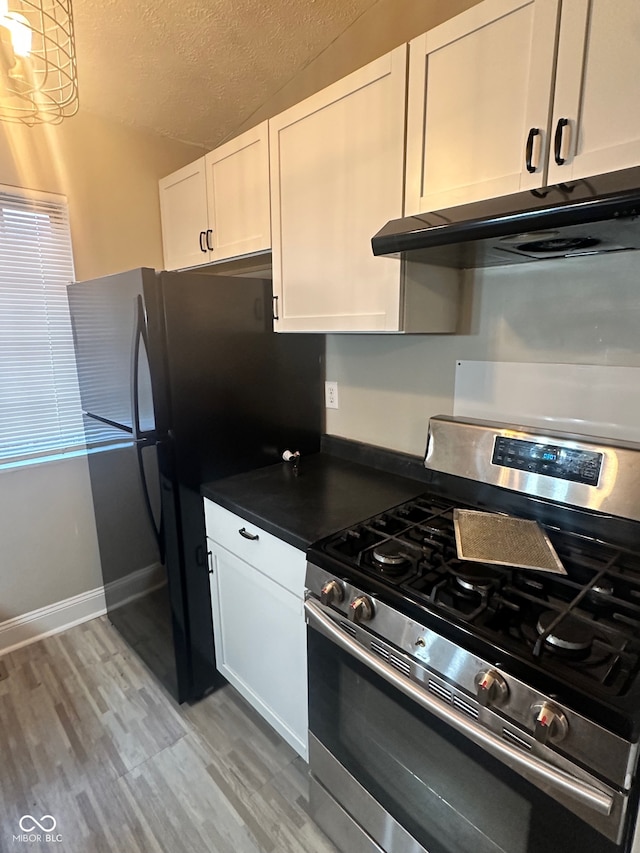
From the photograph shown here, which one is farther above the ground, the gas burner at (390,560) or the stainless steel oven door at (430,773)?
the gas burner at (390,560)

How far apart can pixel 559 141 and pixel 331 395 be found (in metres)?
1.25

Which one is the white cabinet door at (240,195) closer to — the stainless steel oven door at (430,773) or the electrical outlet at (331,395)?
the electrical outlet at (331,395)

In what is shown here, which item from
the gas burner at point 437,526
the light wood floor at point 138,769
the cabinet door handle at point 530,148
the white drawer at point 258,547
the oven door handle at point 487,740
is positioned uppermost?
the cabinet door handle at point 530,148

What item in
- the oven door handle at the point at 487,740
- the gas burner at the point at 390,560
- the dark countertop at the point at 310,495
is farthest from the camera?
the dark countertop at the point at 310,495

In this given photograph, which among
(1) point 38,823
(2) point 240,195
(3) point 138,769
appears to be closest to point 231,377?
(2) point 240,195

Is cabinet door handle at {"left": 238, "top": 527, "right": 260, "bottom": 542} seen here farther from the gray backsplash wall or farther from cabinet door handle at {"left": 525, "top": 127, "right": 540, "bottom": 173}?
cabinet door handle at {"left": 525, "top": 127, "right": 540, "bottom": 173}

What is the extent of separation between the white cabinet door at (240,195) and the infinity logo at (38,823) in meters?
2.04

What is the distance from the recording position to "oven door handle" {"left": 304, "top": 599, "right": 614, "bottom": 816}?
0.74 m

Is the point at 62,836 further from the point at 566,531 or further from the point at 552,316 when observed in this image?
the point at 552,316

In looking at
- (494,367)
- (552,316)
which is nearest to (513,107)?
(552,316)

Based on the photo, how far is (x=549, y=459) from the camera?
130cm

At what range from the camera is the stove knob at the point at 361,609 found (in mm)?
1067

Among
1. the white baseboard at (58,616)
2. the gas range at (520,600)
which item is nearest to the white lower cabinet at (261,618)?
the gas range at (520,600)

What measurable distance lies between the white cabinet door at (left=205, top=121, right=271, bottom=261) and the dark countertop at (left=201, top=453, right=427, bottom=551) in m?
0.88
